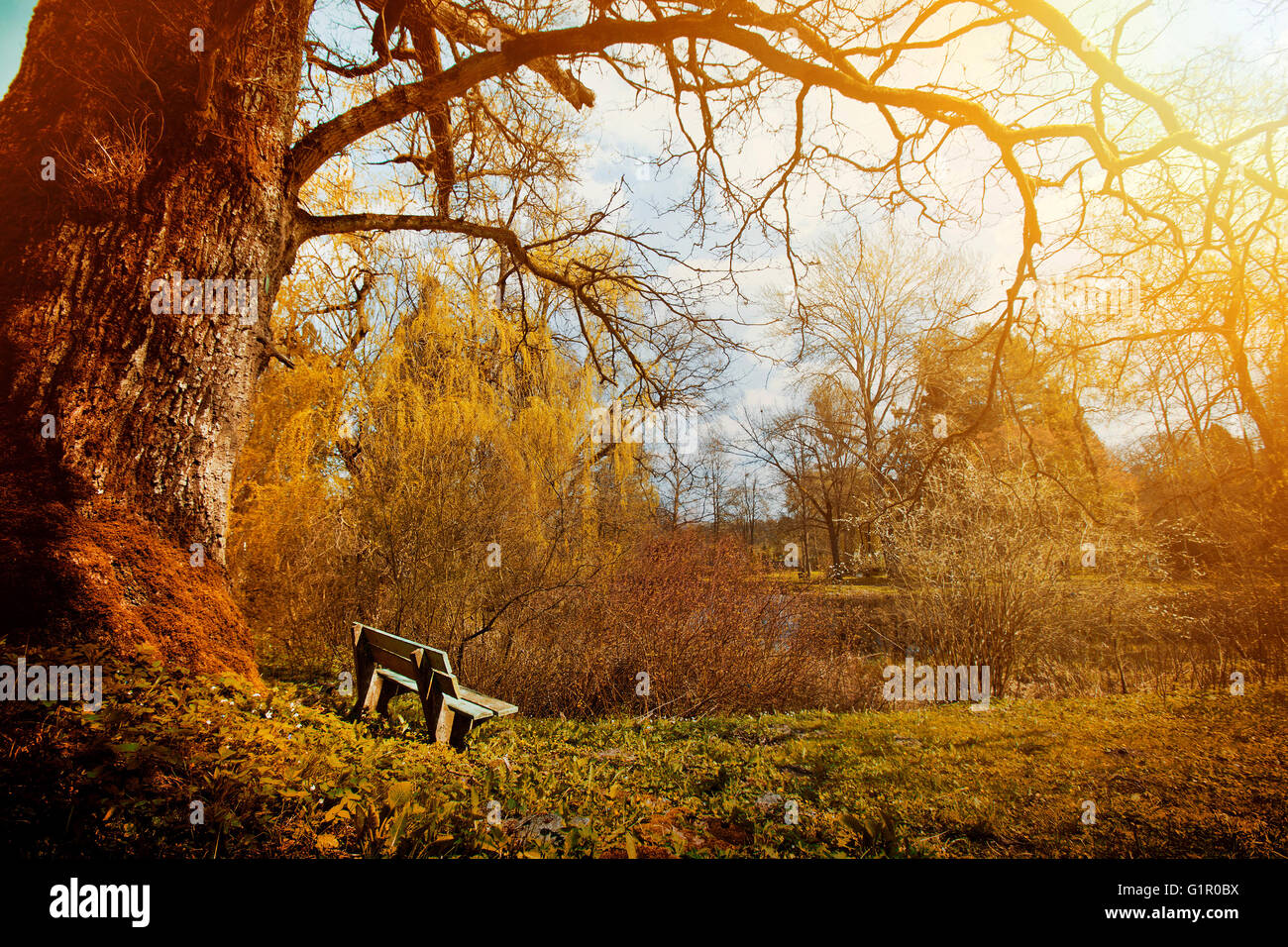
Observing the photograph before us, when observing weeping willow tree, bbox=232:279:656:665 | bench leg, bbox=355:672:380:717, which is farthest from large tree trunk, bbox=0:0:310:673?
weeping willow tree, bbox=232:279:656:665

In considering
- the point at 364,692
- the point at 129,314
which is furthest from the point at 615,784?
the point at 129,314

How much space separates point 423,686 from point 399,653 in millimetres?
605

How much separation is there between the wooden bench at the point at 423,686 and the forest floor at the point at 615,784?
10.1 inches

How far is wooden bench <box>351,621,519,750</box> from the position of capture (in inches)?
147

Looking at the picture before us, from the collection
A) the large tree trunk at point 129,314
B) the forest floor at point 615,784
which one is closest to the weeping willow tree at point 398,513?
the forest floor at point 615,784

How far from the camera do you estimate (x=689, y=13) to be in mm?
4148

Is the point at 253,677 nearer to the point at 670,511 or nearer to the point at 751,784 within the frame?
the point at 751,784

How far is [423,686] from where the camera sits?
12.8ft

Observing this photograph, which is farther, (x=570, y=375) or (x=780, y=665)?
(x=570, y=375)

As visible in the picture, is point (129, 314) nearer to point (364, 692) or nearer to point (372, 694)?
point (372, 694)

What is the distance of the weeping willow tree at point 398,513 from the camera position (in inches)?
254

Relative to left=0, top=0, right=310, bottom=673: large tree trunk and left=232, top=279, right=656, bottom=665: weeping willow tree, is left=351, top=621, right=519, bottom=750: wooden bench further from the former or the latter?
left=232, top=279, right=656, bottom=665: weeping willow tree
